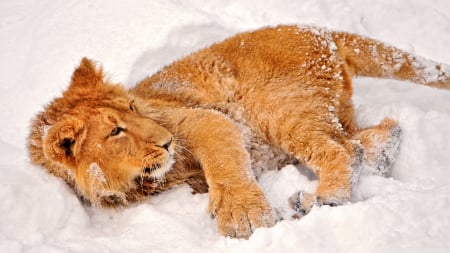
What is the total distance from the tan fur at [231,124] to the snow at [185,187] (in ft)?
0.60

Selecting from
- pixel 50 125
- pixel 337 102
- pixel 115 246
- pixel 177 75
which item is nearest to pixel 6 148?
pixel 50 125

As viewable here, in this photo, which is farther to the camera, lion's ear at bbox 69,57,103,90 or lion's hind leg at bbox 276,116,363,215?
lion's ear at bbox 69,57,103,90

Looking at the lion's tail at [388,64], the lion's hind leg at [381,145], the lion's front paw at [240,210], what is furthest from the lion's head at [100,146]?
the lion's tail at [388,64]

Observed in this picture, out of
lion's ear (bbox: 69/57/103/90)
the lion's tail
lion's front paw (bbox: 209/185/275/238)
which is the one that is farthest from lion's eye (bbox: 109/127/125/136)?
the lion's tail

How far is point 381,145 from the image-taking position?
546cm

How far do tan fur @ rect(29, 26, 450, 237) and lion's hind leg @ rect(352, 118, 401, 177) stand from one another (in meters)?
0.01

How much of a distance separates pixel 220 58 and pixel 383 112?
1.72 metres

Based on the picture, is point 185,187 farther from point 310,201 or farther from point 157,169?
point 310,201

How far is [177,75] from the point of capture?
20.2ft

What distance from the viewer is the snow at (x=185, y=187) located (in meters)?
4.27

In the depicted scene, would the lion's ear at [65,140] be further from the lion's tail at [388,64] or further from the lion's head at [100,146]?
the lion's tail at [388,64]

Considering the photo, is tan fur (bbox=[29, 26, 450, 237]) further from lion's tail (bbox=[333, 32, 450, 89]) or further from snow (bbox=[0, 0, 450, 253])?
snow (bbox=[0, 0, 450, 253])

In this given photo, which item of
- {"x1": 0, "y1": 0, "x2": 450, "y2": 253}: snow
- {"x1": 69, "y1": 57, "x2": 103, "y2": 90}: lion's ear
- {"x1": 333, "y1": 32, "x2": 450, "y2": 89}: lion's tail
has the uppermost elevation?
{"x1": 333, "y1": 32, "x2": 450, "y2": 89}: lion's tail

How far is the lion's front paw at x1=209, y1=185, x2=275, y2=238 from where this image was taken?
4.56m
